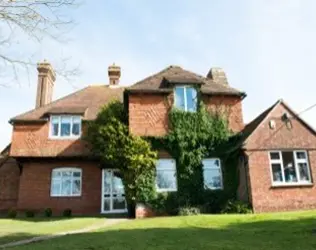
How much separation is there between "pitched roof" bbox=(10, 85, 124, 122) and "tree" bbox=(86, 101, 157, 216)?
10.3 ft

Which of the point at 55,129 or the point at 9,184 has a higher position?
the point at 55,129

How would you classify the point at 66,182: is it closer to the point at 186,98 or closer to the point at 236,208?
the point at 186,98

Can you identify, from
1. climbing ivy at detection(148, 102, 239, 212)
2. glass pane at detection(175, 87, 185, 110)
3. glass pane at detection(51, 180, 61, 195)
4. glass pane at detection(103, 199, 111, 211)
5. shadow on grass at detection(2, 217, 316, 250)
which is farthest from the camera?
glass pane at detection(51, 180, 61, 195)

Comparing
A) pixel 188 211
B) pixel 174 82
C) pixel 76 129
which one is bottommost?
pixel 188 211

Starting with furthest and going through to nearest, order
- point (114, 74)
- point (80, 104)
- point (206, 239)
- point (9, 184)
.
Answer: point (114, 74)
point (80, 104)
point (9, 184)
point (206, 239)

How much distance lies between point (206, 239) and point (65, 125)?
1707cm

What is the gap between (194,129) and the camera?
2273 cm

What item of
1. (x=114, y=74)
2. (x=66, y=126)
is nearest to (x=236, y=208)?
(x=66, y=126)

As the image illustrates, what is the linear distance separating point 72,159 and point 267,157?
1246 cm

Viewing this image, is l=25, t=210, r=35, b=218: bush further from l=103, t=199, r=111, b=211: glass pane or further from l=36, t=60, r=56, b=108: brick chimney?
l=36, t=60, r=56, b=108: brick chimney

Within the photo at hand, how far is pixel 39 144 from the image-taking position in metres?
25.1

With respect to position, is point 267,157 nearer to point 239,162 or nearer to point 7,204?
point 239,162

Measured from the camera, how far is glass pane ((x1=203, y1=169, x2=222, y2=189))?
73.3ft

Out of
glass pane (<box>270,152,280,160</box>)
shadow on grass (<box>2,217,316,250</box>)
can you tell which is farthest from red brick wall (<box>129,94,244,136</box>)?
shadow on grass (<box>2,217,316,250</box>)
